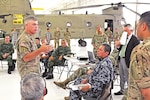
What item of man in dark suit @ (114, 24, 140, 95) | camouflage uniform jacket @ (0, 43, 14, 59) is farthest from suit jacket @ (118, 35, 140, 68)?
camouflage uniform jacket @ (0, 43, 14, 59)

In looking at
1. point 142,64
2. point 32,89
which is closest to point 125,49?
point 142,64

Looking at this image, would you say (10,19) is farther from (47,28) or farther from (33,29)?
(33,29)

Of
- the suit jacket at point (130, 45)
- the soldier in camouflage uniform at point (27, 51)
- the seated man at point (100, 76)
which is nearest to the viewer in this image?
the soldier in camouflage uniform at point (27, 51)

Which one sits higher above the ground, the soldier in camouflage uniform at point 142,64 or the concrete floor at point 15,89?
the soldier in camouflage uniform at point 142,64

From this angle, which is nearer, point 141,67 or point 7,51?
point 141,67

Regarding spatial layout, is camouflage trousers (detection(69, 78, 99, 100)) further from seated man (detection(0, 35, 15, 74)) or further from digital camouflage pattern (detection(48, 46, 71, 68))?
seated man (detection(0, 35, 15, 74))

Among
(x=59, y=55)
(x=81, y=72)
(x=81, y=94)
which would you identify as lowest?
(x=81, y=94)

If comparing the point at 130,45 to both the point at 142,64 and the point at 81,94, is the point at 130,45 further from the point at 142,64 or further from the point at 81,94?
the point at 142,64

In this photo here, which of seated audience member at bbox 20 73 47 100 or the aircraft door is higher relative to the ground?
the aircraft door

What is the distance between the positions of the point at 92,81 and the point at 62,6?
29666mm

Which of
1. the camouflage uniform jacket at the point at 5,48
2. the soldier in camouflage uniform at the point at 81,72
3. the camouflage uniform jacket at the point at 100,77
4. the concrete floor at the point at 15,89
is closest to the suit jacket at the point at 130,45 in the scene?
the soldier in camouflage uniform at the point at 81,72

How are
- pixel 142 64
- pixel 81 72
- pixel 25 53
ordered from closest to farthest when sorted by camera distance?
pixel 142 64
pixel 25 53
pixel 81 72

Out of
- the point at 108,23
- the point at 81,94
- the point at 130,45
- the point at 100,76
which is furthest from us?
the point at 108,23

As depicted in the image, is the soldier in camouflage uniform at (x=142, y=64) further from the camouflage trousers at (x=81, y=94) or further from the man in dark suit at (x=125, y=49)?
the man in dark suit at (x=125, y=49)
